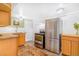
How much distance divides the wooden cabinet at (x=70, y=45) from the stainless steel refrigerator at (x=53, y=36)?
13 cm

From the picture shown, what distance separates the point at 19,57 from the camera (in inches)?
90.5

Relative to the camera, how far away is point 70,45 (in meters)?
2.71

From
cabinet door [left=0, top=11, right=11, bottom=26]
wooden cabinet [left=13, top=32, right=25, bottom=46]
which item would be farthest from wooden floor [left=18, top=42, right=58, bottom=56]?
cabinet door [left=0, top=11, right=11, bottom=26]

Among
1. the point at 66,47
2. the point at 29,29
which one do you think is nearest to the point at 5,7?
the point at 29,29

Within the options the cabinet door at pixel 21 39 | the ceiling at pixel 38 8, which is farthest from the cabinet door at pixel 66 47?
the cabinet door at pixel 21 39

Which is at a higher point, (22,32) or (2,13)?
(2,13)

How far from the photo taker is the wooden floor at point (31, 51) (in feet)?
7.61

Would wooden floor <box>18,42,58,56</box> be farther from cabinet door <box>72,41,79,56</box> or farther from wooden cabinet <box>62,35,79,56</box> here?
cabinet door <box>72,41,79,56</box>

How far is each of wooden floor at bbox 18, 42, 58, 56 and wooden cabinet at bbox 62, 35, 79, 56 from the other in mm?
317

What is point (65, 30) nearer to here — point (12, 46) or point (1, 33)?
point (12, 46)

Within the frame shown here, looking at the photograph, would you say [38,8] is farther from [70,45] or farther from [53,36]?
[70,45]

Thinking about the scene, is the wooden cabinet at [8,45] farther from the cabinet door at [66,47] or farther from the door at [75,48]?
the door at [75,48]

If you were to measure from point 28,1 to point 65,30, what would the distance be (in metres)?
0.95

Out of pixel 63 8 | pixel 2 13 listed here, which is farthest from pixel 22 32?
pixel 63 8
